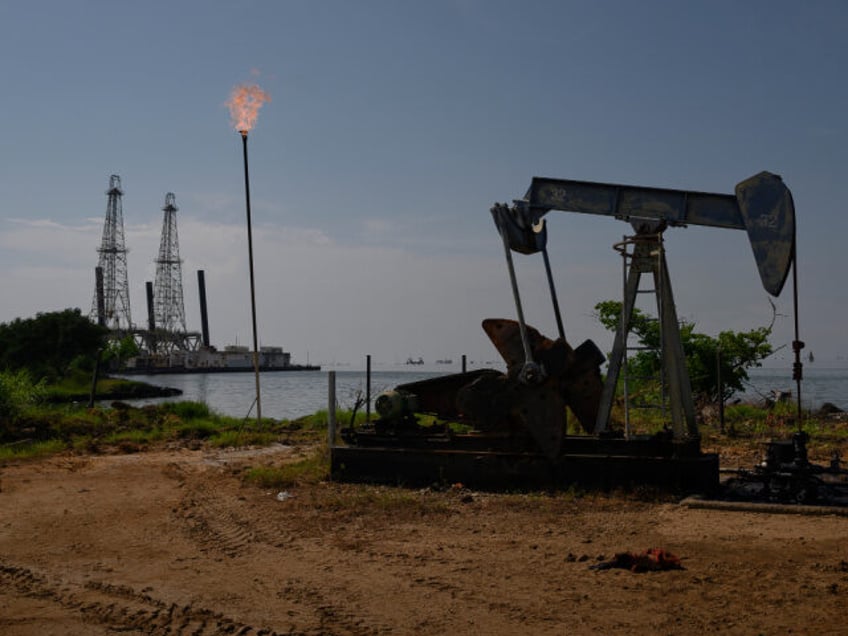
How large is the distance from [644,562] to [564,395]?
15.4 feet

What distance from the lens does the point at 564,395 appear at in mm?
10742

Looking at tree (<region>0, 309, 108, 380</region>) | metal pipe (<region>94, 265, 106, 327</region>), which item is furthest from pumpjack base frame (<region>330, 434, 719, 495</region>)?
metal pipe (<region>94, 265, 106, 327</region>)

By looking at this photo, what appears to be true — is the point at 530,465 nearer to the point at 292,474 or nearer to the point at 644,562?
the point at 292,474

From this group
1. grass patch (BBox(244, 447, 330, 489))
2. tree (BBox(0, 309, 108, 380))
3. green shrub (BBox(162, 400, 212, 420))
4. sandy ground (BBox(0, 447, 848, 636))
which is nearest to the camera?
sandy ground (BBox(0, 447, 848, 636))

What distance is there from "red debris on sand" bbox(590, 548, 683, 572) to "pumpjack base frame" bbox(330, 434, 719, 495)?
3.06 metres

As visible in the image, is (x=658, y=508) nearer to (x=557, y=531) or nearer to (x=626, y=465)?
(x=626, y=465)

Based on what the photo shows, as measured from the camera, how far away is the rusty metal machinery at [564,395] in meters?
9.29

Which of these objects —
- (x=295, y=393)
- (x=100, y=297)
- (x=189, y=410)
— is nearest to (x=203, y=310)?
(x=100, y=297)

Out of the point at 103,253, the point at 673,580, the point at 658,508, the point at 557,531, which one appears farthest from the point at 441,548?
the point at 103,253

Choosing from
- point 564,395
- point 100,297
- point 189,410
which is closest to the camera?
point 564,395

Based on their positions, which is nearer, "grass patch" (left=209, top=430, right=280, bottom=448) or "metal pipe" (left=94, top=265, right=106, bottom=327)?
"grass patch" (left=209, top=430, right=280, bottom=448)

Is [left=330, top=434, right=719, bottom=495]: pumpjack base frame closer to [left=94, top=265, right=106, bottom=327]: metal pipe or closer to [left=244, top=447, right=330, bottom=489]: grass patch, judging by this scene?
[left=244, top=447, right=330, bottom=489]: grass patch

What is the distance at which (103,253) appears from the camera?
94750 mm

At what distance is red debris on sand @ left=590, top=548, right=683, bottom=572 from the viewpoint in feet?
20.0
